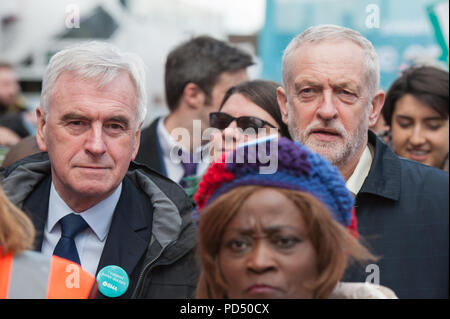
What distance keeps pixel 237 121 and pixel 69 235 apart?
47.7 inches

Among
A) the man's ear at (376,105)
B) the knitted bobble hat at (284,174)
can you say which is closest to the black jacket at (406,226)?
the man's ear at (376,105)

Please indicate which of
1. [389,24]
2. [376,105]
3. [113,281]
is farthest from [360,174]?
[389,24]

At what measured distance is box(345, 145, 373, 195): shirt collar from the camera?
126 inches

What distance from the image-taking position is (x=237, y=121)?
378cm

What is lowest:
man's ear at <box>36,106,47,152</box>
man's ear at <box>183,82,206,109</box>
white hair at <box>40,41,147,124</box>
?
man's ear at <box>36,106,47,152</box>

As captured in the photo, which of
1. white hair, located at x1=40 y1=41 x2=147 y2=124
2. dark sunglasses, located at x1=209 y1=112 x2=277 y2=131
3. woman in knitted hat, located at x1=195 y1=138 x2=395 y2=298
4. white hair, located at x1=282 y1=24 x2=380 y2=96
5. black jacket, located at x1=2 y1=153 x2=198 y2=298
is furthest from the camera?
dark sunglasses, located at x1=209 y1=112 x2=277 y2=131

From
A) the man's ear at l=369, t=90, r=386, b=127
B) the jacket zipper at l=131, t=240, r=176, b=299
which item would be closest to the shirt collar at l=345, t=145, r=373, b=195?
the man's ear at l=369, t=90, r=386, b=127

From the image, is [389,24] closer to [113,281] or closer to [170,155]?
[170,155]

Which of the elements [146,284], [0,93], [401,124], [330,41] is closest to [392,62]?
[401,124]

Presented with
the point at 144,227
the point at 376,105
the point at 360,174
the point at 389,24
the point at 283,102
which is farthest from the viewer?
the point at 389,24

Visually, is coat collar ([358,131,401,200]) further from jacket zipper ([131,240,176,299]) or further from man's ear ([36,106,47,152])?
man's ear ([36,106,47,152])

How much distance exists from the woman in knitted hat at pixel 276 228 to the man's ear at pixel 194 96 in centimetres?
268

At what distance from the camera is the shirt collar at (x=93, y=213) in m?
3.00

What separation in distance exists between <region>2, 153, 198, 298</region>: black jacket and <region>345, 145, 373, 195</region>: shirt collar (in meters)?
0.73
